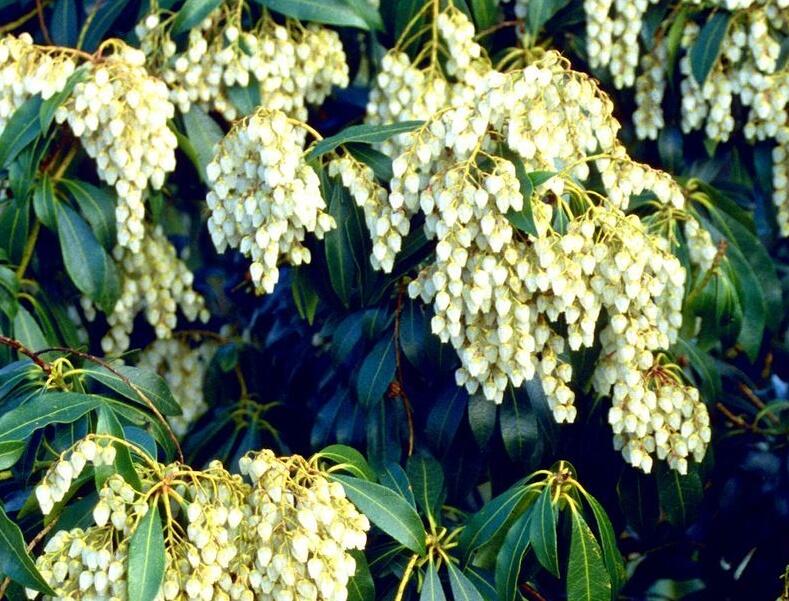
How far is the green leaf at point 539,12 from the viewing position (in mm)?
4066

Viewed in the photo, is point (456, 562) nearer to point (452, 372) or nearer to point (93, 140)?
point (452, 372)

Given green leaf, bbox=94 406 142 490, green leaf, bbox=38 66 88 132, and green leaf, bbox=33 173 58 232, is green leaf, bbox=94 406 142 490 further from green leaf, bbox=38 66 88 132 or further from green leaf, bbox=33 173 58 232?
green leaf, bbox=33 173 58 232

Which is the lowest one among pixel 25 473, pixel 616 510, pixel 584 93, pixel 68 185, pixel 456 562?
pixel 616 510

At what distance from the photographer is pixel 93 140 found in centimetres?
370

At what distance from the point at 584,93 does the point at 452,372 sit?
833 millimetres

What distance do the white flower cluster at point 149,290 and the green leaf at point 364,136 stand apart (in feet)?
2.70

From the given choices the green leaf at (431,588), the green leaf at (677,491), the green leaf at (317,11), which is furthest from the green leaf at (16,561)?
the green leaf at (317,11)

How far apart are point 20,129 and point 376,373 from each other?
1128 mm

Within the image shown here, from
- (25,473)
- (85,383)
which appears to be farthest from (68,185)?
(25,473)

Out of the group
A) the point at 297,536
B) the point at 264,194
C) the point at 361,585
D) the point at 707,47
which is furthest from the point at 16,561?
the point at 707,47

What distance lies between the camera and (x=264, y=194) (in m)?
3.29

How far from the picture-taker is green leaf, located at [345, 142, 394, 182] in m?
3.53

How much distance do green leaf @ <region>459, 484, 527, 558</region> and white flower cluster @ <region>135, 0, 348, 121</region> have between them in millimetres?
1360

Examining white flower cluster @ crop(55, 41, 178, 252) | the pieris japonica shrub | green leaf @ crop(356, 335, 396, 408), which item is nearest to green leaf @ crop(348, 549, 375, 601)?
the pieris japonica shrub
